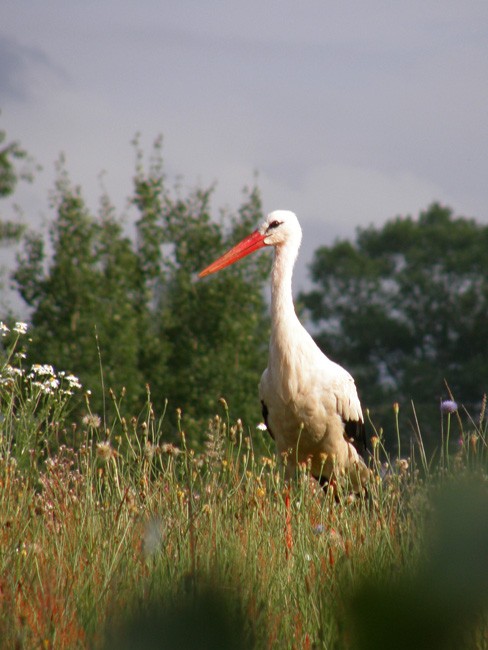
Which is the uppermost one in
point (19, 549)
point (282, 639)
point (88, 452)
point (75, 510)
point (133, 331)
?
point (133, 331)

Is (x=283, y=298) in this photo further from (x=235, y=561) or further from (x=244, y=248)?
(x=235, y=561)

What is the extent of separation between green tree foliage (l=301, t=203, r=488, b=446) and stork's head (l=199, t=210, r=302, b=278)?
26.7 meters

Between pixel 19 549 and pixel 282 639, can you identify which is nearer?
pixel 282 639

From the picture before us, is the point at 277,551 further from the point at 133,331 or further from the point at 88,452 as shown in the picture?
the point at 133,331

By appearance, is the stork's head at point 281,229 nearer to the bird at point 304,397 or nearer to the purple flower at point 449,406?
the bird at point 304,397

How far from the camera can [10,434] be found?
493cm

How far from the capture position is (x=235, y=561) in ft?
8.04

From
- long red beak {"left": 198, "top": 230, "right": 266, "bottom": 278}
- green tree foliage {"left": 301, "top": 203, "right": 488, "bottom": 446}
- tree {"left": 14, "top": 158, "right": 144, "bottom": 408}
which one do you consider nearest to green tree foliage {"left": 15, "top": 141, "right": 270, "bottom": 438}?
tree {"left": 14, "top": 158, "right": 144, "bottom": 408}

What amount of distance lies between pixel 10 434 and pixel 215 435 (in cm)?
104

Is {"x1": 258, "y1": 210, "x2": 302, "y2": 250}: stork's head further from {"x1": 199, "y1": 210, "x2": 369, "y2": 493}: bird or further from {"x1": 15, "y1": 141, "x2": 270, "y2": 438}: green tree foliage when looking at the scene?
{"x1": 15, "y1": 141, "x2": 270, "y2": 438}: green tree foliage

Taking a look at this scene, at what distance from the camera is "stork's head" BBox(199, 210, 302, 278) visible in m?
7.50

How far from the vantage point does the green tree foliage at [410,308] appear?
36125mm

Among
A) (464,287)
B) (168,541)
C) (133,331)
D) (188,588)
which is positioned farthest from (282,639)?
(464,287)

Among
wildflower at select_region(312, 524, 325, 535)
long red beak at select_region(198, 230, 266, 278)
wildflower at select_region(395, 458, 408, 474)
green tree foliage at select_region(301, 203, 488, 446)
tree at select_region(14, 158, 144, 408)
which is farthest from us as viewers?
green tree foliage at select_region(301, 203, 488, 446)
